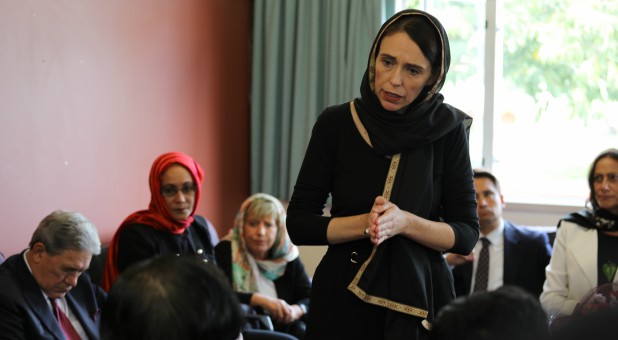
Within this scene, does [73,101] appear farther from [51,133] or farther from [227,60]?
[227,60]

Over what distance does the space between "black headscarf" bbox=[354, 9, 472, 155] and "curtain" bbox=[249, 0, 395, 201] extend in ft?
11.1

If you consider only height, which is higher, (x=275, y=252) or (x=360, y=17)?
(x=360, y=17)

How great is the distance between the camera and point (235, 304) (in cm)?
129

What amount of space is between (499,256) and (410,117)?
8.20 feet

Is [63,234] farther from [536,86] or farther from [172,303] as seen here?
[536,86]

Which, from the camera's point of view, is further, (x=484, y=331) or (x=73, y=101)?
(x=73, y=101)

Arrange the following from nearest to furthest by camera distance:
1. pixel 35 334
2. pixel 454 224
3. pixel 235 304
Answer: pixel 235 304 → pixel 454 224 → pixel 35 334

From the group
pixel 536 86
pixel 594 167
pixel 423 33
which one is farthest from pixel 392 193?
pixel 536 86

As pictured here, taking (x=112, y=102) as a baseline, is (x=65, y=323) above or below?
below

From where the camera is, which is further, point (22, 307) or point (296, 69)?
point (296, 69)

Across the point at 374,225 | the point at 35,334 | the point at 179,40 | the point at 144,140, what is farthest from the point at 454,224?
the point at 179,40

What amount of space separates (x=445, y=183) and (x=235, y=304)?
759 millimetres

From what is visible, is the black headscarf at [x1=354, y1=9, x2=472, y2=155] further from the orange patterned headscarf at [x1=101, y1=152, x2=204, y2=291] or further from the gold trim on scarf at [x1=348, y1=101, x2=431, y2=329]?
the orange patterned headscarf at [x1=101, y1=152, x2=204, y2=291]

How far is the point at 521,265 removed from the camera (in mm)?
4203
